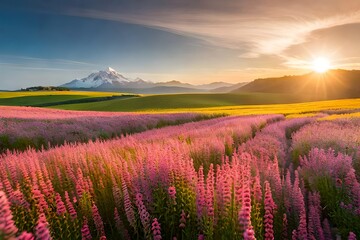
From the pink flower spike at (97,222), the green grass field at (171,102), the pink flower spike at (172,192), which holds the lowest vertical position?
the green grass field at (171,102)

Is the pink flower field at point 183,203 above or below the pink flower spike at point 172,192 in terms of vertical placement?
below

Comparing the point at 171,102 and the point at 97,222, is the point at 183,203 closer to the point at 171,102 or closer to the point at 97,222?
the point at 97,222

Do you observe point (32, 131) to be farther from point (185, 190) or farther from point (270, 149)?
point (185, 190)

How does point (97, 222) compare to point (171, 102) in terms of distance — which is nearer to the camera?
point (97, 222)

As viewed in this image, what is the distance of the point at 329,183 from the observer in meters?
4.68

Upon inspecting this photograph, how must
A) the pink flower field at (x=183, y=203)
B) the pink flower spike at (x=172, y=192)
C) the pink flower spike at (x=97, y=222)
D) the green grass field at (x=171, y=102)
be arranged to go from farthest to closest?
the green grass field at (x=171, y=102)
the pink flower spike at (x=97, y=222)
the pink flower spike at (x=172, y=192)
the pink flower field at (x=183, y=203)

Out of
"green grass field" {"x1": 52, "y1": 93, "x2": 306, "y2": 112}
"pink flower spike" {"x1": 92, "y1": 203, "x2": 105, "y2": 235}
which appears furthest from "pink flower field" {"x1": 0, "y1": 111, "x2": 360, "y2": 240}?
"green grass field" {"x1": 52, "y1": 93, "x2": 306, "y2": 112}

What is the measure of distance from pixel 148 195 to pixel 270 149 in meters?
4.71

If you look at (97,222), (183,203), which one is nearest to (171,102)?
(183,203)

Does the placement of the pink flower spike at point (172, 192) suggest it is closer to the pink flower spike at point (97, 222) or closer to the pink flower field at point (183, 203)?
the pink flower field at point (183, 203)

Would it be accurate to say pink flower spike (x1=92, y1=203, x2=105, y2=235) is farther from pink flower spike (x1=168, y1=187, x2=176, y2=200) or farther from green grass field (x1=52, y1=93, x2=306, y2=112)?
green grass field (x1=52, y1=93, x2=306, y2=112)

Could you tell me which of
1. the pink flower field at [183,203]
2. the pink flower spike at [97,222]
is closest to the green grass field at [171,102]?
the pink flower field at [183,203]

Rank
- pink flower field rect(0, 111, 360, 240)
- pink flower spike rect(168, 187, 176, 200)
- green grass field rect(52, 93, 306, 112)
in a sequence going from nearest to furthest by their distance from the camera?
pink flower field rect(0, 111, 360, 240) → pink flower spike rect(168, 187, 176, 200) → green grass field rect(52, 93, 306, 112)

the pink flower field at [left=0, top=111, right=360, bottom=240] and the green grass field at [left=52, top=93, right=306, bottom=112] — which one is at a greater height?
the pink flower field at [left=0, top=111, right=360, bottom=240]
